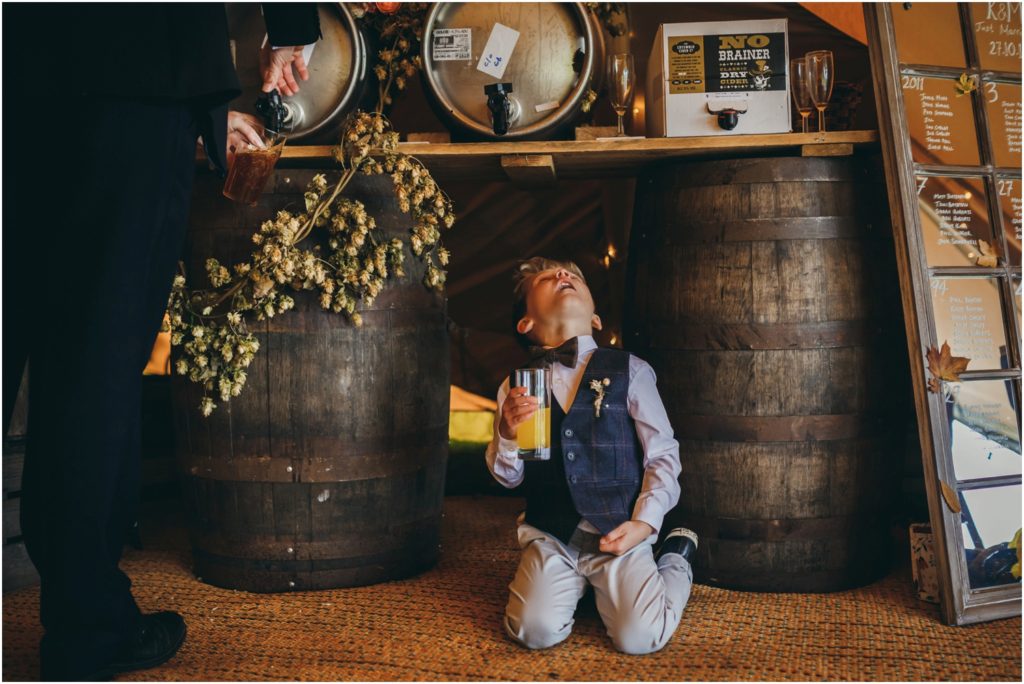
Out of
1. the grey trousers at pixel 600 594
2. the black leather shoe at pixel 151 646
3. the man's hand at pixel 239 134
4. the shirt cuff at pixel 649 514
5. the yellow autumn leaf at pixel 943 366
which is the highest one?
the man's hand at pixel 239 134

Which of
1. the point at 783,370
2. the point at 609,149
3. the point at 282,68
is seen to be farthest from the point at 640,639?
the point at 282,68

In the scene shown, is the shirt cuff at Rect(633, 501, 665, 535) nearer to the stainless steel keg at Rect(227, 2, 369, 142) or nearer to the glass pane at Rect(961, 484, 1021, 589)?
the glass pane at Rect(961, 484, 1021, 589)

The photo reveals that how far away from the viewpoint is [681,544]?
1.85 m

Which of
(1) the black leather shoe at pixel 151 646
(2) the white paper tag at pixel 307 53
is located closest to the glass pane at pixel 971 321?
(2) the white paper tag at pixel 307 53

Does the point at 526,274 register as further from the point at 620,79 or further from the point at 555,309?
the point at 620,79

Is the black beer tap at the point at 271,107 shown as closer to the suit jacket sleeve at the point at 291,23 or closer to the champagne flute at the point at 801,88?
the suit jacket sleeve at the point at 291,23

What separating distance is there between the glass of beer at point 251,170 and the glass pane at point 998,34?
1.78 m

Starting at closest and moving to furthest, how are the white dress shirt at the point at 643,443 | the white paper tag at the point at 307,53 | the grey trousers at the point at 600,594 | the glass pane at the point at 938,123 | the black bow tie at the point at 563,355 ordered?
1. the grey trousers at the point at 600,594
2. the white dress shirt at the point at 643,443
3. the black bow tie at the point at 563,355
4. the glass pane at the point at 938,123
5. the white paper tag at the point at 307,53

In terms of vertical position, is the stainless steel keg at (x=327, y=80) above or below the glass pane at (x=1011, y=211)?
above

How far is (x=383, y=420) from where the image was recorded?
6.34ft

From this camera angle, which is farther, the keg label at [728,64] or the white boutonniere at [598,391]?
the keg label at [728,64]

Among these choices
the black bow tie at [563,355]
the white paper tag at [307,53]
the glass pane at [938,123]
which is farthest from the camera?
the white paper tag at [307,53]

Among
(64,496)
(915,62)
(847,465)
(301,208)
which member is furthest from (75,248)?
(915,62)

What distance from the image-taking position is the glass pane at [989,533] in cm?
174
